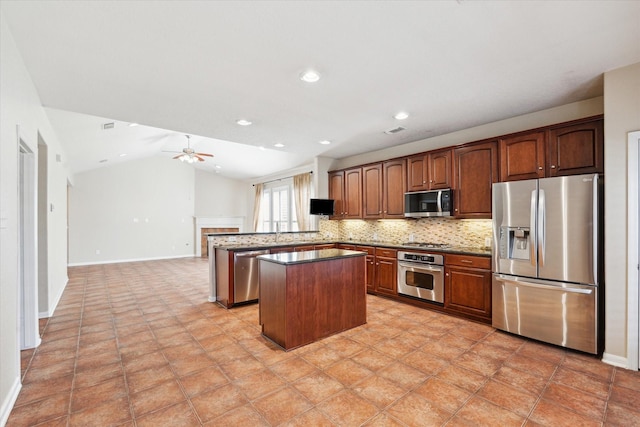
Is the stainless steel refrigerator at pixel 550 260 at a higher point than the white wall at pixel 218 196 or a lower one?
lower

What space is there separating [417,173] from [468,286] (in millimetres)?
1834

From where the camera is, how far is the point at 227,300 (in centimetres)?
435

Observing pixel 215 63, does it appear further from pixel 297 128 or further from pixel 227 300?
pixel 227 300

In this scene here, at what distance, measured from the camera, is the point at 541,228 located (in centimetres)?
306

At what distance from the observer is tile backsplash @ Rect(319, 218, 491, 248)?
4277mm

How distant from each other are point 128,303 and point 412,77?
5052mm

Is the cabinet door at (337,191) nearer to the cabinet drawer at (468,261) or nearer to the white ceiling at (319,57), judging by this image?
the white ceiling at (319,57)

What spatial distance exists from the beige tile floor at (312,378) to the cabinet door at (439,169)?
6.15ft

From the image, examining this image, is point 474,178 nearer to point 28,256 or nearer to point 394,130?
point 394,130

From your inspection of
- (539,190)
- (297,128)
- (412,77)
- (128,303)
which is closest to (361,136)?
(297,128)

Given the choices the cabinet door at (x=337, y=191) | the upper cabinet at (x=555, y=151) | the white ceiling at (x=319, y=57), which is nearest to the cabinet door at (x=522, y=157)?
the upper cabinet at (x=555, y=151)

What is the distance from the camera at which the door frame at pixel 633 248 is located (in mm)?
2523

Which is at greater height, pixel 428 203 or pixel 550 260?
pixel 428 203

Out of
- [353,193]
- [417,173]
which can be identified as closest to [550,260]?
[417,173]
